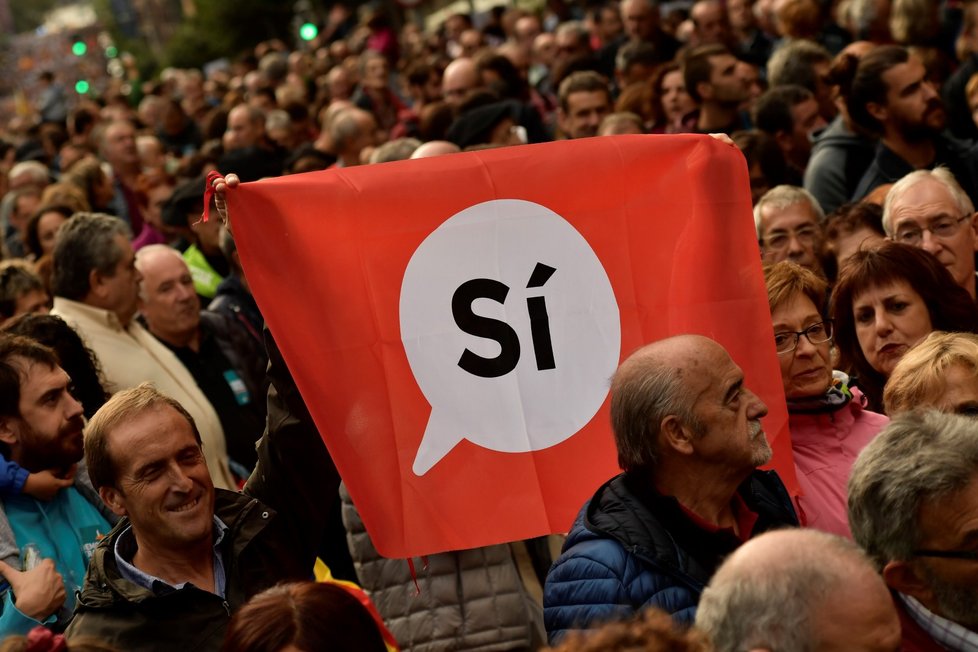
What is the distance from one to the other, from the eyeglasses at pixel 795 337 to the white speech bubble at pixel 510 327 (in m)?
0.64

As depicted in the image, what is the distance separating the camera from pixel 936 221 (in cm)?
562

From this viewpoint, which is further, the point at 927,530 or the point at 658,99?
the point at 658,99

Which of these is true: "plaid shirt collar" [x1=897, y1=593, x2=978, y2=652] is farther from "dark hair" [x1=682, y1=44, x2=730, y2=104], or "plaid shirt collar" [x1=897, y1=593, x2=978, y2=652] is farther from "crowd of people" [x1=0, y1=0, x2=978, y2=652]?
"dark hair" [x1=682, y1=44, x2=730, y2=104]

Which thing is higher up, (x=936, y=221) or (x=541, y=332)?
(x=541, y=332)

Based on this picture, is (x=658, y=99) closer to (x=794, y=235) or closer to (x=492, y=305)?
(x=794, y=235)

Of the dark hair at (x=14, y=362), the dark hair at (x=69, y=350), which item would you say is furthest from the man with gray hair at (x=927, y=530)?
the dark hair at (x=69, y=350)

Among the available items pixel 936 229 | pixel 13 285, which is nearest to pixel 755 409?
pixel 936 229

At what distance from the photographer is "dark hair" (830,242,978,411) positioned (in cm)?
494

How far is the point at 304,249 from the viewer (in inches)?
173

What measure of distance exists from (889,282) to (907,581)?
1.92 m

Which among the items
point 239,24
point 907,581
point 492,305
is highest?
point 492,305

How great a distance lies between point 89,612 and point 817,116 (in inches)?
224

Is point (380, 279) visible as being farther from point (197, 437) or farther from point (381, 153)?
point (381, 153)

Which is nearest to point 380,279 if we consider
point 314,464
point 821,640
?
point 314,464
